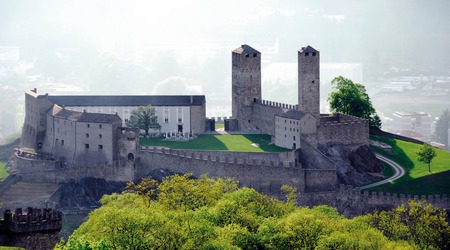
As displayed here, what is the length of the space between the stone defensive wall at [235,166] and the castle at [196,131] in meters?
0.07

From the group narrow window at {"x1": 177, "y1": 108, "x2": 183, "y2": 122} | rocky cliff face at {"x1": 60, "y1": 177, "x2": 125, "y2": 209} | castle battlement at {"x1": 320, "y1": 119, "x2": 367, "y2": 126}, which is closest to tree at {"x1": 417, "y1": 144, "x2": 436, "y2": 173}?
castle battlement at {"x1": 320, "y1": 119, "x2": 367, "y2": 126}

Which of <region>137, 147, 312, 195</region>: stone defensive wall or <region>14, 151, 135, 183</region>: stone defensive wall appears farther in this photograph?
<region>14, 151, 135, 183</region>: stone defensive wall

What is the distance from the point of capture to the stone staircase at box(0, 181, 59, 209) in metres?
94.2

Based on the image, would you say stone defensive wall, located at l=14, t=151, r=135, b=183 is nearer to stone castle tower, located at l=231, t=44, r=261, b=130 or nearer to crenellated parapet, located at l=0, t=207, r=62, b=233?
stone castle tower, located at l=231, t=44, r=261, b=130

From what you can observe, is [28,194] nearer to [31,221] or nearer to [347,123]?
[347,123]

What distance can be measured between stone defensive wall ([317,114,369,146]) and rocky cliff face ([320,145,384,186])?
53cm

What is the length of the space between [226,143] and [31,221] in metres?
39.3

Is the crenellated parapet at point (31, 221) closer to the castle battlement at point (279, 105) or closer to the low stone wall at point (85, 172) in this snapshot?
the low stone wall at point (85, 172)

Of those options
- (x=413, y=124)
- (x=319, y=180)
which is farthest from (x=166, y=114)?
(x=413, y=124)

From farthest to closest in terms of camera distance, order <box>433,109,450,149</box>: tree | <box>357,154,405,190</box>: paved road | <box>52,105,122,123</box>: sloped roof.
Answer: <box>433,109,450,149</box>: tree < <box>52,105,122,123</box>: sloped roof < <box>357,154,405,190</box>: paved road

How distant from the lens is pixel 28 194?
315 ft

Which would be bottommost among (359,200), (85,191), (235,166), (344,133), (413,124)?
(359,200)

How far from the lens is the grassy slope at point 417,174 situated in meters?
94.4

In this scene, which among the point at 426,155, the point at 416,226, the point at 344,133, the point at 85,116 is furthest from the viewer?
the point at 85,116
